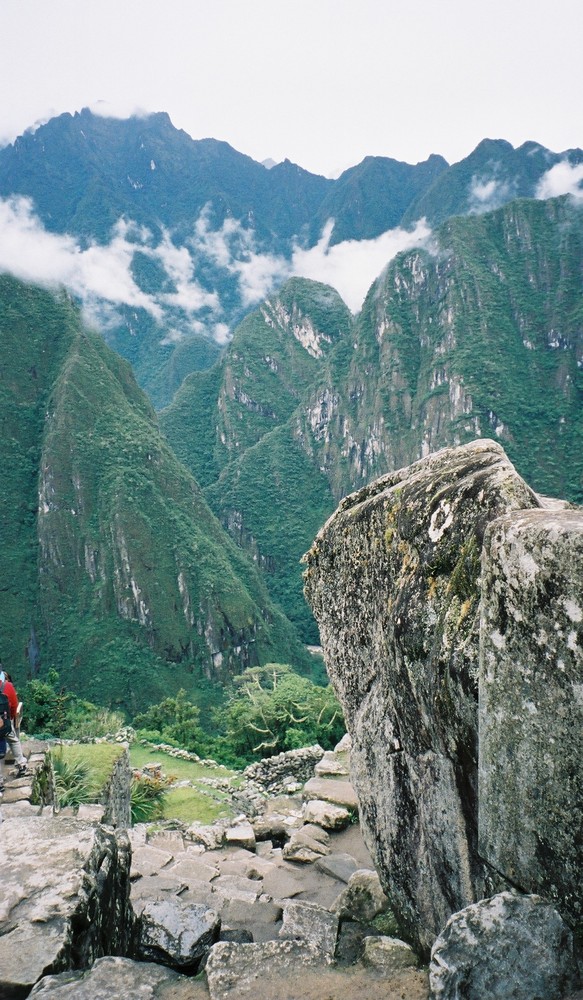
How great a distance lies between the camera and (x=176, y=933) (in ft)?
10.7

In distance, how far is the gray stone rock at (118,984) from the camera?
2430mm

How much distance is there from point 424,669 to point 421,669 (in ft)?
0.10

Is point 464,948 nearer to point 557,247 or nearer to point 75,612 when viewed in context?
point 75,612

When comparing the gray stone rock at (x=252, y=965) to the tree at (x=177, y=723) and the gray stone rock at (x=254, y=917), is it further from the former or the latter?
the tree at (x=177, y=723)

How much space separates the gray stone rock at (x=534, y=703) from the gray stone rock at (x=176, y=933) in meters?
1.86

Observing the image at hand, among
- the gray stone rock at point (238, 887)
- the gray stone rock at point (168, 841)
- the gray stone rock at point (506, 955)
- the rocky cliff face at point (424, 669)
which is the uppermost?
the rocky cliff face at point (424, 669)

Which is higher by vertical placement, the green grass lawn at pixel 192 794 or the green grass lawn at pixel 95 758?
the green grass lawn at pixel 95 758

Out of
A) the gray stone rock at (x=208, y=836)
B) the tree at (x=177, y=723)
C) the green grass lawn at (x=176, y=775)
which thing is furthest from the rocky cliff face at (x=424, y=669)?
the tree at (x=177, y=723)

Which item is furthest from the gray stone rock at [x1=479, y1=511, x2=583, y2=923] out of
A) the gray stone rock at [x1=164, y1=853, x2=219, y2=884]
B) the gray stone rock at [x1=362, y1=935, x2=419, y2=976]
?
the gray stone rock at [x1=164, y1=853, x2=219, y2=884]

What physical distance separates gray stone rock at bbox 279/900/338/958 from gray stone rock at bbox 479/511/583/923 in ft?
6.46

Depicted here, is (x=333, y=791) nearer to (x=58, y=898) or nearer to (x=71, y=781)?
(x=71, y=781)

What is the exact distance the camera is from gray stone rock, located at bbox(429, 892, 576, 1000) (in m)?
2.05

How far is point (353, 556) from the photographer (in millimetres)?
4262

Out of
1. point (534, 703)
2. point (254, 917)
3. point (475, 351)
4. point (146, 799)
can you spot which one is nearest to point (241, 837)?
point (254, 917)
